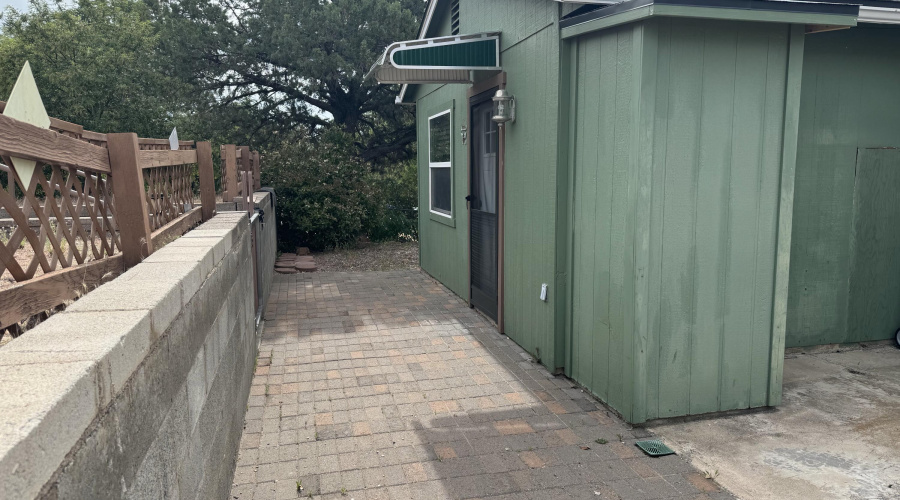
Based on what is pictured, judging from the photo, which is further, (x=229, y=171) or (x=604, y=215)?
(x=229, y=171)

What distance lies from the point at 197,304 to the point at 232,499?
1.14m

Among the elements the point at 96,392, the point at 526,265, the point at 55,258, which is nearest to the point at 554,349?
the point at 526,265

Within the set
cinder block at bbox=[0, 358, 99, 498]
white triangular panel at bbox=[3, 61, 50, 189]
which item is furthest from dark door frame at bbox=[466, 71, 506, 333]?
cinder block at bbox=[0, 358, 99, 498]

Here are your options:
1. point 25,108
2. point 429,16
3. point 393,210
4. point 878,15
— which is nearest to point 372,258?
point 393,210

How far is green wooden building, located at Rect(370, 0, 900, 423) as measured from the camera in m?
3.57

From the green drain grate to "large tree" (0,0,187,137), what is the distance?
14973mm

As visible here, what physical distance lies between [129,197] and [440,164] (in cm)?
580

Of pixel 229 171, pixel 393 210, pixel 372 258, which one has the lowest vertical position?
pixel 372 258

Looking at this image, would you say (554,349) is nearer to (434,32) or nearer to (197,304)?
(197,304)

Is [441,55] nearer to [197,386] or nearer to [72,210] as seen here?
[72,210]

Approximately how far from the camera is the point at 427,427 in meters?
Answer: 3.77

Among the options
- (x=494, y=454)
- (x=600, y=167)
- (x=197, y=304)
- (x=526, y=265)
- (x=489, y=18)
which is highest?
(x=489, y=18)

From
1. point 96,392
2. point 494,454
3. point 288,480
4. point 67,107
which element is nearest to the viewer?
point 96,392

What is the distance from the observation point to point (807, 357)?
4898mm
